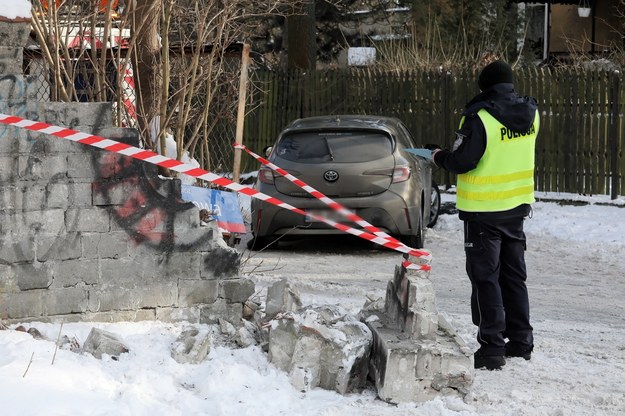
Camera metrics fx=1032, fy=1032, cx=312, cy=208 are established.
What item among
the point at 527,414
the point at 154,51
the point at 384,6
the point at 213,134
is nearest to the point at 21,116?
the point at 527,414

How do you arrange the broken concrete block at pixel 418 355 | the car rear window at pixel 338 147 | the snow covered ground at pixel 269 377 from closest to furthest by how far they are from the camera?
the snow covered ground at pixel 269 377 < the broken concrete block at pixel 418 355 < the car rear window at pixel 338 147

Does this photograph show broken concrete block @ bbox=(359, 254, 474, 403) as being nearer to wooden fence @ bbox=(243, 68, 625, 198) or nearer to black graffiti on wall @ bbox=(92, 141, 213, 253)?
black graffiti on wall @ bbox=(92, 141, 213, 253)

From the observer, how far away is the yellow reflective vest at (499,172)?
6.71 meters

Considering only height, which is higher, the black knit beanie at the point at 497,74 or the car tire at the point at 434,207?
the black knit beanie at the point at 497,74

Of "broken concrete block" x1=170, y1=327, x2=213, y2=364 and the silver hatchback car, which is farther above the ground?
the silver hatchback car

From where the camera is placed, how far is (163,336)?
6.50m

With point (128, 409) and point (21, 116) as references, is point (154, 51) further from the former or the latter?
point (128, 409)

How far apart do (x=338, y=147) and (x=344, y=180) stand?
456mm

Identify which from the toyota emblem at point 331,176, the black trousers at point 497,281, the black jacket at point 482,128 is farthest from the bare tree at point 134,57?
the black trousers at point 497,281

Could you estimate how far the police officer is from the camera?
6703 mm

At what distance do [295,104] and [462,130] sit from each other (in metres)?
13.1

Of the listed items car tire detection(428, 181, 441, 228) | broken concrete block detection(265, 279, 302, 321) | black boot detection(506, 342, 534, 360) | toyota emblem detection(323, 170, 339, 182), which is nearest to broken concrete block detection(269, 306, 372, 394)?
broken concrete block detection(265, 279, 302, 321)

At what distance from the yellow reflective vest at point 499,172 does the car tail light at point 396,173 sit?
4.56 metres

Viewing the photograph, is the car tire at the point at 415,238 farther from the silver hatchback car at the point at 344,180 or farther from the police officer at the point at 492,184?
the police officer at the point at 492,184
